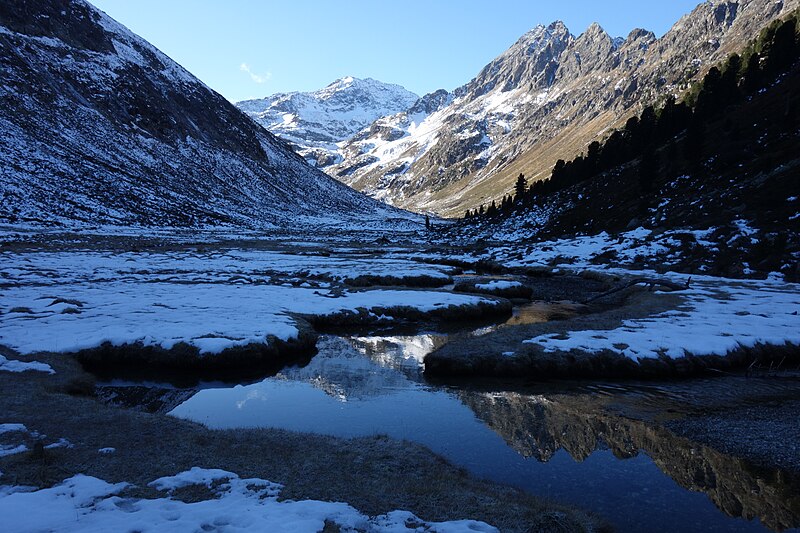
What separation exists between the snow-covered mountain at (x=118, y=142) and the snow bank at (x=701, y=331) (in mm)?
79708

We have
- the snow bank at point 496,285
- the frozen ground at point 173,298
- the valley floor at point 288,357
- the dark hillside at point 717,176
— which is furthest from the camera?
the dark hillside at point 717,176

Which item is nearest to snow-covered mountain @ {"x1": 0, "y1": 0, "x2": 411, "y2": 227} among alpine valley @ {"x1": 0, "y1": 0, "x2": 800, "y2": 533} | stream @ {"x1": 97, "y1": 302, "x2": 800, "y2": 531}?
alpine valley @ {"x1": 0, "y1": 0, "x2": 800, "y2": 533}

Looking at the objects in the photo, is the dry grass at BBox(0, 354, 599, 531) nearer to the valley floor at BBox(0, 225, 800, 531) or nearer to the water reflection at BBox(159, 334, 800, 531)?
the valley floor at BBox(0, 225, 800, 531)

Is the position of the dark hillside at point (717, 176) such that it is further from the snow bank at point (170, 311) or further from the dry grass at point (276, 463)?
the dry grass at point (276, 463)

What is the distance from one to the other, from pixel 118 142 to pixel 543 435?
131m

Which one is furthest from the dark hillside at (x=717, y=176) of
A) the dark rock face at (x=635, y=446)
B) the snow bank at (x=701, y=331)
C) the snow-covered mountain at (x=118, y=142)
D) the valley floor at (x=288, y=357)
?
the snow-covered mountain at (x=118, y=142)

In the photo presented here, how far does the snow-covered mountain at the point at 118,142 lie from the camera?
273 ft

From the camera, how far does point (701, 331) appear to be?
18141mm

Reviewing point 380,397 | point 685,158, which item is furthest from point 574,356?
point 685,158

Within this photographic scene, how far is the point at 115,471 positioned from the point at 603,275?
3546 cm

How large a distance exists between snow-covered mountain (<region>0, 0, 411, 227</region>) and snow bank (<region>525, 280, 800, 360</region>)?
262ft

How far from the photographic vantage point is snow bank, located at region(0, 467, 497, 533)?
6715 millimetres

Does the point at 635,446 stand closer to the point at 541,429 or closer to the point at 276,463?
the point at 541,429

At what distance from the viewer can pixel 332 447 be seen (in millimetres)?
10328
